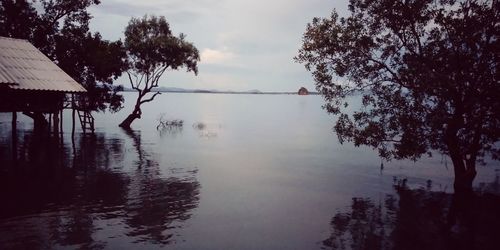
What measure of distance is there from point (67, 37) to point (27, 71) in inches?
603

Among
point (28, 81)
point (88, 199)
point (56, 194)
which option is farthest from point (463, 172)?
point (28, 81)

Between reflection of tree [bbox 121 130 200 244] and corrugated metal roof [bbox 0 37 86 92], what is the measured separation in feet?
27.6

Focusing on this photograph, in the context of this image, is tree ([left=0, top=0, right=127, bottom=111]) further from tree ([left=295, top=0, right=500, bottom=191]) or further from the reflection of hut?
tree ([left=295, top=0, right=500, bottom=191])

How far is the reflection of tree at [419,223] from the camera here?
13.2 meters

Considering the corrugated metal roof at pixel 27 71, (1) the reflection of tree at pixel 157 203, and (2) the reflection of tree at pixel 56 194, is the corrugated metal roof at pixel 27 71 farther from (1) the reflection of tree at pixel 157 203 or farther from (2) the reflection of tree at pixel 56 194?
(1) the reflection of tree at pixel 157 203

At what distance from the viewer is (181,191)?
62.8ft

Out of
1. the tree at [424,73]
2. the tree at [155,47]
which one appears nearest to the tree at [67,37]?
the tree at [155,47]

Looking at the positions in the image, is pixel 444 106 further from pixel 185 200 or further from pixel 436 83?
pixel 185 200

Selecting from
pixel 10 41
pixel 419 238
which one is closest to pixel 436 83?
pixel 419 238

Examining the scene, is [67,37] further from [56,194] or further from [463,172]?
[463,172]

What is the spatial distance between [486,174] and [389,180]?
818 cm

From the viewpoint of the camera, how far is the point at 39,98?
28.8m

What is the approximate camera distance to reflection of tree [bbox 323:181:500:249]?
1319cm

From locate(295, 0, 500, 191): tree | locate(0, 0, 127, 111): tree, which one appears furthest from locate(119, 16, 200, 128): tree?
locate(295, 0, 500, 191): tree
